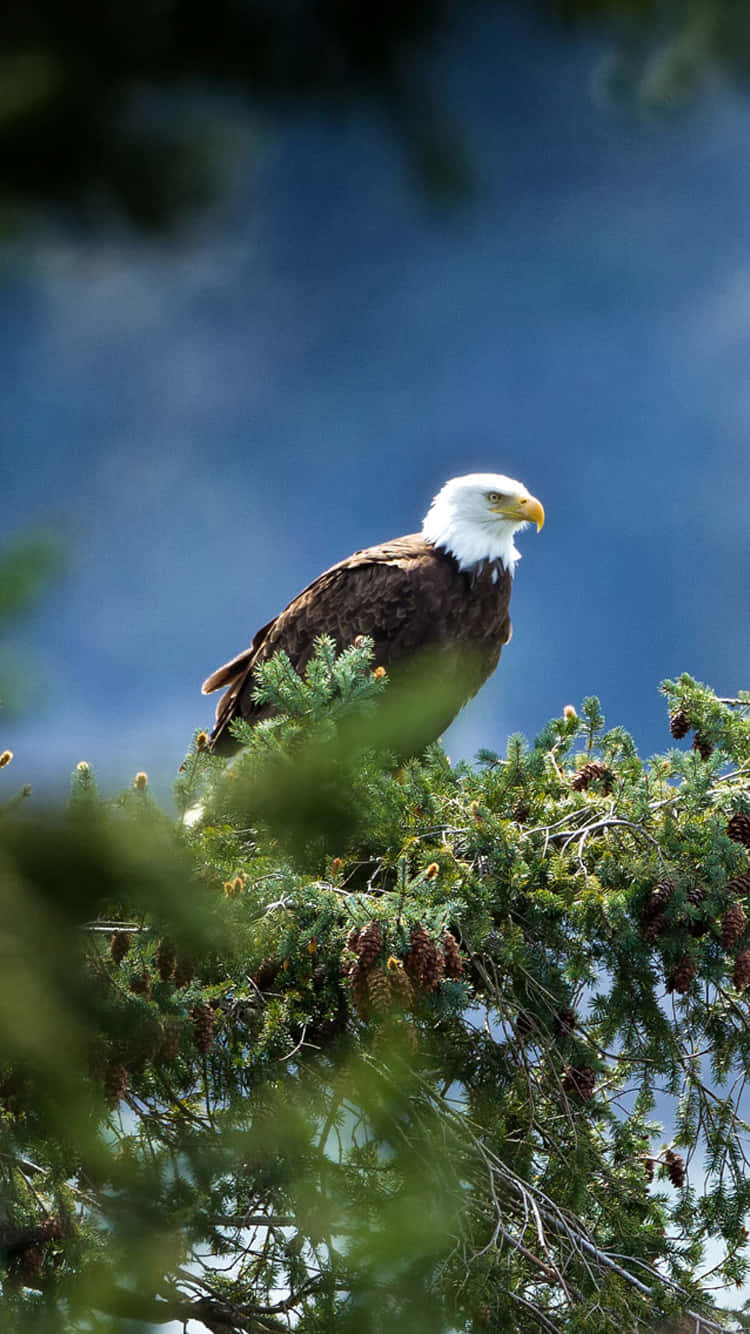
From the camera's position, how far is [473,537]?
678cm

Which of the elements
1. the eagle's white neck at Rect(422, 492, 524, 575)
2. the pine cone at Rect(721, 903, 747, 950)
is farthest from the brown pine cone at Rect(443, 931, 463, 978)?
the eagle's white neck at Rect(422, 492, 524, 575)

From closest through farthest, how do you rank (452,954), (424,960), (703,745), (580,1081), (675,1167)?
1. (424,960)
2. (452,954)
3. (580,1081)
4. (675,1167)
5. (703,745)

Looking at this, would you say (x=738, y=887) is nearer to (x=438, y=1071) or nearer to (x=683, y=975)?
(x=683, y=975)

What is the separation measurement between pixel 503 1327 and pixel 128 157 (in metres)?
3.60

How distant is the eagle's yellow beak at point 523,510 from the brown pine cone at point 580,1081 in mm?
3533

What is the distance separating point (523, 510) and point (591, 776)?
2.68m

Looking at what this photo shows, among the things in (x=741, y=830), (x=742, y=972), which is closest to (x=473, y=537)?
(x=741, y=830)

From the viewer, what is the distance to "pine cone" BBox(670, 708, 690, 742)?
15.6 ft

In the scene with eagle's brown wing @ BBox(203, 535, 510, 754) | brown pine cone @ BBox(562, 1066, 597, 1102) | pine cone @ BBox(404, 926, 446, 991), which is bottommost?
pine cone @ BBox(404, 926, 446, 991)

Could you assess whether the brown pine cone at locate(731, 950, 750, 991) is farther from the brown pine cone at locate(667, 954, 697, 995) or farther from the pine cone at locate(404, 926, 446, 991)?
the pine cone at locate(404, 926, 446, 991)

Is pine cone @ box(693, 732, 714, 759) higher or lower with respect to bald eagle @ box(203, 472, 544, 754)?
lower

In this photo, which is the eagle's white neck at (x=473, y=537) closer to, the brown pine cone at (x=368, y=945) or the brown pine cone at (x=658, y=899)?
the brown pine cone at (x=658, y=899)

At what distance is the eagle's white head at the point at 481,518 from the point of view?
22.0 feet

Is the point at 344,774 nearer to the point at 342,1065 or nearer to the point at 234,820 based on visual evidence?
the point at 234,820
